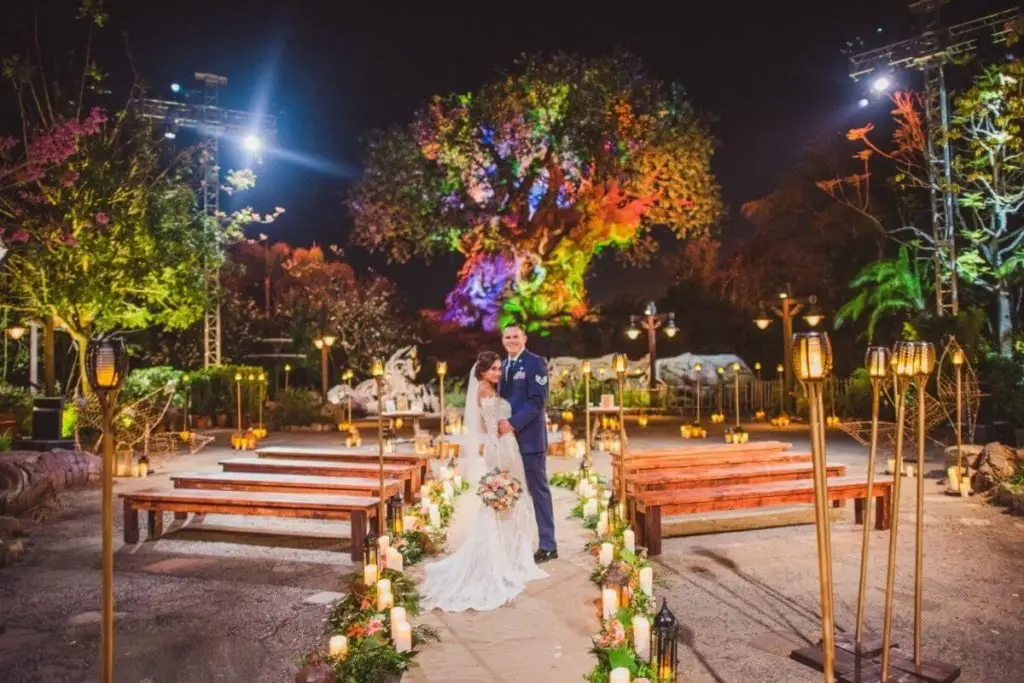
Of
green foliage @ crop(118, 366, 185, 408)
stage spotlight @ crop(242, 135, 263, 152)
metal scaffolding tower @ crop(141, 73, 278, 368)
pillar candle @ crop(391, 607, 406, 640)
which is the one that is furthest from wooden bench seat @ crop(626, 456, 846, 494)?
stage spotlight @ crop(242, 135, 263, 152)

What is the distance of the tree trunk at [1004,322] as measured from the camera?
16.1 meters

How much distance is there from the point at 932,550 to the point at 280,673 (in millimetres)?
5793

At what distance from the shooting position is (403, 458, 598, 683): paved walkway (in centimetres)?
416

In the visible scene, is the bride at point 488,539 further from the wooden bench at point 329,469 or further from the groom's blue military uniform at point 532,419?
the wooden bench at point 329,469

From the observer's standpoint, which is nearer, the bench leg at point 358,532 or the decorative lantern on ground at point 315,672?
the decorative lantern on ground at point 315,672

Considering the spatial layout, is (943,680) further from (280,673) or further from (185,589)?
(185,589)

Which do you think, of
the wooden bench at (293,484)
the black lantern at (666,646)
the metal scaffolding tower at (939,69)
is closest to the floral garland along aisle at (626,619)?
the black lantern at (666,646)

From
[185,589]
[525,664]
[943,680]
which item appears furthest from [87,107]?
[943,680]

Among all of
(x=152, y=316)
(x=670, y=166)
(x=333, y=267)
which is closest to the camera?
(x=152, y=316)

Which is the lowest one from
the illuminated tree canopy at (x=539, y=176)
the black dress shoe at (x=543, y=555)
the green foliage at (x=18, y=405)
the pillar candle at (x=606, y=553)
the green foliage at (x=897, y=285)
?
the black dress shoe at (x=543, y=555)

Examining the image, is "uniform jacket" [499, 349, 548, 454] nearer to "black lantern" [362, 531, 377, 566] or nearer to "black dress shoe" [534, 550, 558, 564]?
"black dress shoe" [534, 550, 558, 564]

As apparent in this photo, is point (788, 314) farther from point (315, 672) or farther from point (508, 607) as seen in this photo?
point (315, 672)

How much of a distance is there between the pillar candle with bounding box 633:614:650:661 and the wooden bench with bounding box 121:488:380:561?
3090 millimetres

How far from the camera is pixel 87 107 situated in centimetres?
1612
